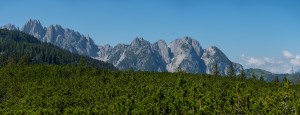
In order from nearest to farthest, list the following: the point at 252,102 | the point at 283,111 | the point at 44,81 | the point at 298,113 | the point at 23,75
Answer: the point at 298,113, the point at 283,111, the point at 252,102, the point at 44,81, the point at 23,75

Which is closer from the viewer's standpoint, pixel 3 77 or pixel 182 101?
pixel 182 101

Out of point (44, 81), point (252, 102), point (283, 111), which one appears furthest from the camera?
point (44, 81)

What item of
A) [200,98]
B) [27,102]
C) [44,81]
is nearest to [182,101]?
[200,98]

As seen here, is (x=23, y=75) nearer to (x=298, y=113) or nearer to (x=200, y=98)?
(x=200, y=98)

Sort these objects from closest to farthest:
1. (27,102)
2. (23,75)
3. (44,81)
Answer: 1. (27,102)
2. (44,81)
3. (23,75)

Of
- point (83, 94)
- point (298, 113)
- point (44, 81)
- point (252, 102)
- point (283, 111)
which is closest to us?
point (298, 113)

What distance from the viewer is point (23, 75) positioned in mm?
183125

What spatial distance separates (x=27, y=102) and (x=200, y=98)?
53405mm

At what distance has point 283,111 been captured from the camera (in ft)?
226

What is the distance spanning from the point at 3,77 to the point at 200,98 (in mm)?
120574

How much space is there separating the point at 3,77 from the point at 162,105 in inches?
4544

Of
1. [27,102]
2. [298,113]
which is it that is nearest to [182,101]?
[298,113]

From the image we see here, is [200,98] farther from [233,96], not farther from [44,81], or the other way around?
[44,81]

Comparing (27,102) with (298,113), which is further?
(27,102)
